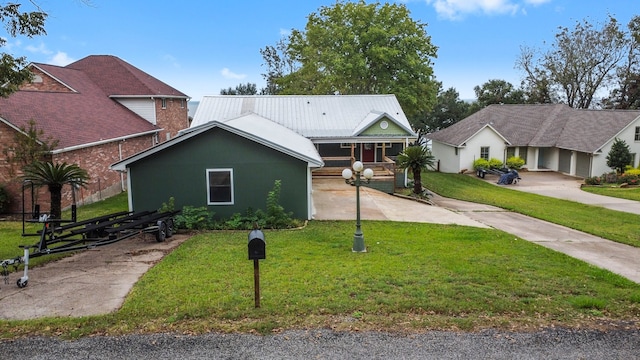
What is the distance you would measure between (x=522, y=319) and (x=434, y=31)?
115ft

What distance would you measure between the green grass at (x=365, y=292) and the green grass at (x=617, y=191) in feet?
53.4

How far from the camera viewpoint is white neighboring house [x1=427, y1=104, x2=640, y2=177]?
103 ft

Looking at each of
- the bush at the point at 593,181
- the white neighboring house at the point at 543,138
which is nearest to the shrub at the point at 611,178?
the bush at the point at 593,181

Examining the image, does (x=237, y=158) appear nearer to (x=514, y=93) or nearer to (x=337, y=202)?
(x=337, y=202)

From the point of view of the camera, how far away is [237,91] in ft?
239

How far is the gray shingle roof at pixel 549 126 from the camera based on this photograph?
31859 mm

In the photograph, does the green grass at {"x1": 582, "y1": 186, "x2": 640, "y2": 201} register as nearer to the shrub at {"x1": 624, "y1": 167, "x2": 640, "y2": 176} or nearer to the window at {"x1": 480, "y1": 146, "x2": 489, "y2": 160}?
the shrub at {"x1": 624, "y1": 167, "x2": 640, "y2": 176}

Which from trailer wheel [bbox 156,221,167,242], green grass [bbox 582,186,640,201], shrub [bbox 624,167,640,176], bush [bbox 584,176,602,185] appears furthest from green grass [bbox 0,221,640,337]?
shrub [bbox 624,167,640,176]

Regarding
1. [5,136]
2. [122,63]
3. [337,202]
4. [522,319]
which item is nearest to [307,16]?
[122,63]

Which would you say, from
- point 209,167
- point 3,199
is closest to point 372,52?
point 209,167

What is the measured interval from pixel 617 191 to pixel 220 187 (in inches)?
922

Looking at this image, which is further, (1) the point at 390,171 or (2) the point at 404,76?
(2) the point at 404,76

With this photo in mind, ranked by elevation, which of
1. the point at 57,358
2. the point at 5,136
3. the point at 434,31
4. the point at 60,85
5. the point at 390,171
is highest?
the point at 434,31

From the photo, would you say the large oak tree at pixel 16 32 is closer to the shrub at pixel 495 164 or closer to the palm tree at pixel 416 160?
the palm tree at pixel 416 160
